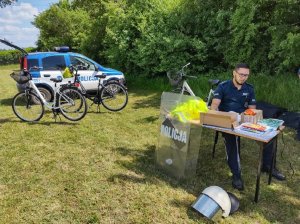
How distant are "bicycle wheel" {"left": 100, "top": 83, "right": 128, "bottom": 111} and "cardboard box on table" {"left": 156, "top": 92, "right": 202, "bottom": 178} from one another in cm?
395

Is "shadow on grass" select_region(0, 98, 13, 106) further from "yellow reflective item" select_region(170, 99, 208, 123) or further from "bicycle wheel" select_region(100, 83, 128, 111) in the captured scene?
"yellow reflective item" select_region(170, 99, 208, 123)

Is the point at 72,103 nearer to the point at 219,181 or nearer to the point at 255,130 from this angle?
the point at 219,181

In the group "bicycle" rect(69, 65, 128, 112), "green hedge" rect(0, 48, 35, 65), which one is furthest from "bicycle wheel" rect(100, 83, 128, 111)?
"green hedge" rect(0, 48, 35, 65)

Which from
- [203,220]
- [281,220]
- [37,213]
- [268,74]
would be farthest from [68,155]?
[268,74]

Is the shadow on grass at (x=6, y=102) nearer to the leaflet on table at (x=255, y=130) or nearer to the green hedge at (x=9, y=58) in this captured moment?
the leaflet on table at (x=255, y=130)

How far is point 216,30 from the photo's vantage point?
10883mm

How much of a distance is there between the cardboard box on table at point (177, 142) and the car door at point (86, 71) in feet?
19.5

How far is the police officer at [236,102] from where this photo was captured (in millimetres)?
4449

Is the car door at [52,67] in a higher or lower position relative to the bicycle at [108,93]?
higher

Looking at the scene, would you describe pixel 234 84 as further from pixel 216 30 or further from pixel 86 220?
pixel 216 30

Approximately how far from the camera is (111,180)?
469cm

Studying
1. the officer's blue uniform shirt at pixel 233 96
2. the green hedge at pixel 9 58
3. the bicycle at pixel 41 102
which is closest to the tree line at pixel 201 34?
A: the officer's blue uniform shirt at pixel 233 96

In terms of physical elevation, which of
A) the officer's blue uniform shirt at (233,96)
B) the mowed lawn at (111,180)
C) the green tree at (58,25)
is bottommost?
the mowed lawn at (111,180)

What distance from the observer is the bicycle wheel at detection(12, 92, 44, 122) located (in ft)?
24.0
